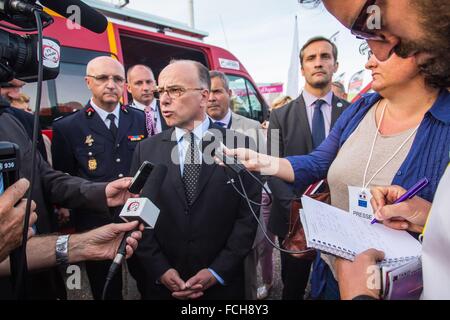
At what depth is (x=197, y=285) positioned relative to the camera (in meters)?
1.77

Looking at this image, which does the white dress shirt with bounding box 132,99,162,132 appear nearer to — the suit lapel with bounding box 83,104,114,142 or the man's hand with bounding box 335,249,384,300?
the suit lapel with bounding box 83,104,114,142

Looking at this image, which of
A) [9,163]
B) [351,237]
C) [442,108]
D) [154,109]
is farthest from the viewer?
[154,109]

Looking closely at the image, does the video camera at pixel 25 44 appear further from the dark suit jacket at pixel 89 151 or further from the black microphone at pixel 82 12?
the dark suit jacket at pixel 89 151

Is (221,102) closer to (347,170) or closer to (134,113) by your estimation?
(134,113)

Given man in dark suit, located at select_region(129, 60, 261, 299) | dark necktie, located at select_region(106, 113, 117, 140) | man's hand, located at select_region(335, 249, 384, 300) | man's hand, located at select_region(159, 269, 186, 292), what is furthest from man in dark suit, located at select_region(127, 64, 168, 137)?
man's hand, located at select_region(335, 249, 384, 300)

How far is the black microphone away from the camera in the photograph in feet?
3.18

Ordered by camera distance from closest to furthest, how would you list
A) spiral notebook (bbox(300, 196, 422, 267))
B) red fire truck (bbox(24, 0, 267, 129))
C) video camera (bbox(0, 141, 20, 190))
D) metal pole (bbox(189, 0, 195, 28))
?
video camera (bbox(0, 141, 20, 190)) → spiral notebook (bbox(300, 196, 422, 267)) → red fire truck (bbox(24, 0, 267, 129)) → metal pole (bbox(189, 0, 195, 28))

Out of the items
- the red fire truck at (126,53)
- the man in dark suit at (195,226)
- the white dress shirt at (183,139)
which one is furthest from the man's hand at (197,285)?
the red fire truck at (126,53)

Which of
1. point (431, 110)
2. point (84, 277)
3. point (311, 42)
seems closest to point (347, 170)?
point (431, 110)

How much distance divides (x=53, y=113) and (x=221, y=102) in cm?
200

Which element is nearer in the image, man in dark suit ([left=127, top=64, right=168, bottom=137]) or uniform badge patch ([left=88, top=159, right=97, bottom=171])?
uniform badge patch ([left=88, top=159, right=97, bottom=171])

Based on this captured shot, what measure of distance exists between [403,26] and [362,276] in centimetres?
71

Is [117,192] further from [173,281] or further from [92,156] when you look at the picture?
[92,156]

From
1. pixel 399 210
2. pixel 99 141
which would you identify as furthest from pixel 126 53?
pixel 399 210
